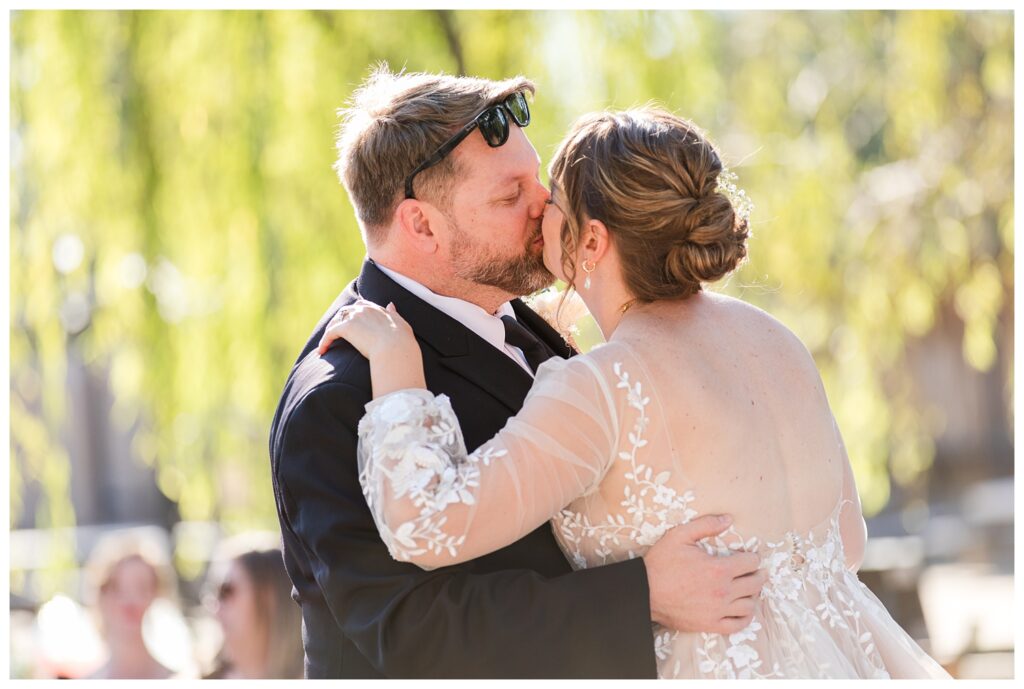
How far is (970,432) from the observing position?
1959 cm

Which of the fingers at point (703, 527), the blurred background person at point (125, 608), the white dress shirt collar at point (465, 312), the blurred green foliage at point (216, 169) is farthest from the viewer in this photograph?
the blurred green foliage at point (216, 169)

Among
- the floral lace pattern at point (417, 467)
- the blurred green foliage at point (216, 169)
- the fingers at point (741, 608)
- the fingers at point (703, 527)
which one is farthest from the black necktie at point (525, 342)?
the blurred green foliage at point (216, 169)

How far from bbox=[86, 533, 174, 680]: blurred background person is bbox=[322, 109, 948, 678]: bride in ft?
11.9

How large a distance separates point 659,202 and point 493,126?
29.3 inches

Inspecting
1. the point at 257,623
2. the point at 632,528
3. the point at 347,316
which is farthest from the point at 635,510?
the point at 257,623

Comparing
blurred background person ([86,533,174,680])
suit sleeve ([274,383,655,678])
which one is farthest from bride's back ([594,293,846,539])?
blurred background person ([86,533,174,680])

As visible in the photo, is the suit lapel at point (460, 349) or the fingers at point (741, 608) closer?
the fingers at point (741, 608)

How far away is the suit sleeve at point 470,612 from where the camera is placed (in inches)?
92.0

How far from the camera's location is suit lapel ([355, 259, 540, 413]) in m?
2.70

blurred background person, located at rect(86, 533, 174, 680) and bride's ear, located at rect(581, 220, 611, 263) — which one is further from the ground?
bride's ear, located at rect(581, 220, 611, 263)

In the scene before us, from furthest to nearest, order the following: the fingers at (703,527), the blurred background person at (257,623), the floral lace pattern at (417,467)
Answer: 1. the blurred background person at (257,623)
2. the fingers at (703,527)
3. the floral lace pattern at (417,467)

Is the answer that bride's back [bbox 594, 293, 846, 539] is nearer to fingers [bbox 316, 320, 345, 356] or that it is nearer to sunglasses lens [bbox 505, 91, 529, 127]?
fingers [bbox 316, 320, 345, 356]

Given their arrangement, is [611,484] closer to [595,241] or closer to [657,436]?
[657,436]

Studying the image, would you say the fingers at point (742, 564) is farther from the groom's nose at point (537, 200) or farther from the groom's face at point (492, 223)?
the groom's nose at point (537, 200)
